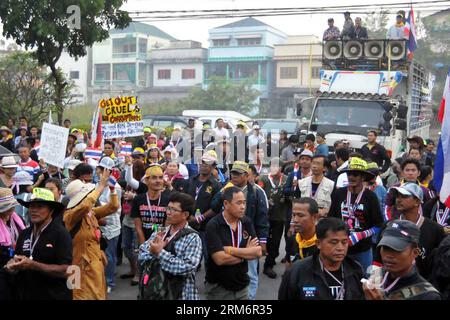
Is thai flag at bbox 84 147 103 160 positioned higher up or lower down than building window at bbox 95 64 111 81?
lower down

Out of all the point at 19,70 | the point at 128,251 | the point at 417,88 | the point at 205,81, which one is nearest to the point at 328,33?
the point at 417,88

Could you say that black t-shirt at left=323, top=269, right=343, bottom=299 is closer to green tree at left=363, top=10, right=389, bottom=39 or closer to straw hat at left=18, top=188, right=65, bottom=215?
straw hat at left=18, top=188, right=65, bottom=215

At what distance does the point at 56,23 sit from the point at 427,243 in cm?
1241

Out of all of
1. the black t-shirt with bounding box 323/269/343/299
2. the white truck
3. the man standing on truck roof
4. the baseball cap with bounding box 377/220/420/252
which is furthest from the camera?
the white truck

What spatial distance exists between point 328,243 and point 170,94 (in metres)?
53.6

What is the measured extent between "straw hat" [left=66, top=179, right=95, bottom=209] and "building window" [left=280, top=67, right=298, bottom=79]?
4882cm

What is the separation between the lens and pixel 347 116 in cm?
1359

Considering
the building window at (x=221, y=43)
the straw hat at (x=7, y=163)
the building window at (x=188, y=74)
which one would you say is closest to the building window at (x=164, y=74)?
the building window at (x=188, y=74)

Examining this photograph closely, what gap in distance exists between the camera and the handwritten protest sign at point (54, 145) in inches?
305

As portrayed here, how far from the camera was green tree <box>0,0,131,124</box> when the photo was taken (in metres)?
14.5

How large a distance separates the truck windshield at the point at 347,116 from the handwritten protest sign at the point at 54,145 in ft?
24.6

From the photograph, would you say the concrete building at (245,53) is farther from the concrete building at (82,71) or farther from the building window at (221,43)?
the concrete building at (82,71)

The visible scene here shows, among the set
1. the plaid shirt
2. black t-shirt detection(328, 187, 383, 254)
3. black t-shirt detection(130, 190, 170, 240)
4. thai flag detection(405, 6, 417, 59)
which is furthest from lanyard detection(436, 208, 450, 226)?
thai flag detection(405, 6, 417, 59)
